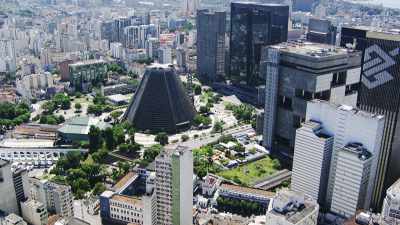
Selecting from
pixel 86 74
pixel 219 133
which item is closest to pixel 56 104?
pixel 86 74

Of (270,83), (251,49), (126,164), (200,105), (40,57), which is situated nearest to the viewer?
(126,164)

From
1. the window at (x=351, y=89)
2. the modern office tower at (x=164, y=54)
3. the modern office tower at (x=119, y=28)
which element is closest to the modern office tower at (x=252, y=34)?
the modern office tower at (x=164, y=54)

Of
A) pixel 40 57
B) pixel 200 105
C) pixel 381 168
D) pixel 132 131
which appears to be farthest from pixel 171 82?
pixel 40 57

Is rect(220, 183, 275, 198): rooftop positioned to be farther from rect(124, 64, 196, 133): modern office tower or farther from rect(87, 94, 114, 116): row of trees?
rect(87, 94, 114, 116): row of trees

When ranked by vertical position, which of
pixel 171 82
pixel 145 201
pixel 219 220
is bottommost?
pixel 219 220

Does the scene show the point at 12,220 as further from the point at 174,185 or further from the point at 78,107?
the point at 78,107

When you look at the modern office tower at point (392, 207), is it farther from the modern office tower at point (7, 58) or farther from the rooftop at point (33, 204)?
the modern office tower at point (7, 58)

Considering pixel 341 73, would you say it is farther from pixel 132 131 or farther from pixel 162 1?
pixel 162 1
